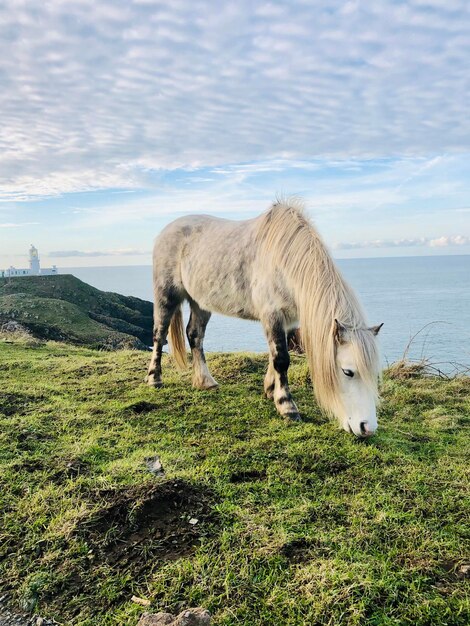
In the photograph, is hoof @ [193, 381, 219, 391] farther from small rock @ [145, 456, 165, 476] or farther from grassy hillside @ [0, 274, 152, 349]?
grassy hillside @ [0, 274, 152, 349]

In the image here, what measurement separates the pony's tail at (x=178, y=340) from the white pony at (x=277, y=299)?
1cm

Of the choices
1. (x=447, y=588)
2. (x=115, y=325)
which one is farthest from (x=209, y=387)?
(x=115, y=325)

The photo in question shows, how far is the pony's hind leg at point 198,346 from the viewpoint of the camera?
549 cm

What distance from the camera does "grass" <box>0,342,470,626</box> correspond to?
6.34ft

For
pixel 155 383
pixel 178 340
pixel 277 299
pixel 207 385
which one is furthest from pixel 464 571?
pixel 178 340

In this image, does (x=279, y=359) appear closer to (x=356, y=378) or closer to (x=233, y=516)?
(x=356, y=378)

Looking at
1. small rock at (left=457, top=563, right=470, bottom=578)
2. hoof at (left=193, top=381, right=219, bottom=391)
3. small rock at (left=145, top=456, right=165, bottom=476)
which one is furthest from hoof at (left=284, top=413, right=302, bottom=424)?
small rock at (left=457, top=563, right=470, bottom=578)

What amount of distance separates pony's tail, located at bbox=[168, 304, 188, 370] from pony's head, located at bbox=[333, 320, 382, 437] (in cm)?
297

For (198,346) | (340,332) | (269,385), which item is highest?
(340,332)

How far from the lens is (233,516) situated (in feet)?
8.31

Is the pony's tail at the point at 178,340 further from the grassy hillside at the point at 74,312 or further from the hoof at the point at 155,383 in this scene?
the grassy hillside at the point at 74,312

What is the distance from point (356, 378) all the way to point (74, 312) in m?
14.2

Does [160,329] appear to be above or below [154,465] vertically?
above

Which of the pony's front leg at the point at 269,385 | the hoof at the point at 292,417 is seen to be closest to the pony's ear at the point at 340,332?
the hoof at the point at 292,417
